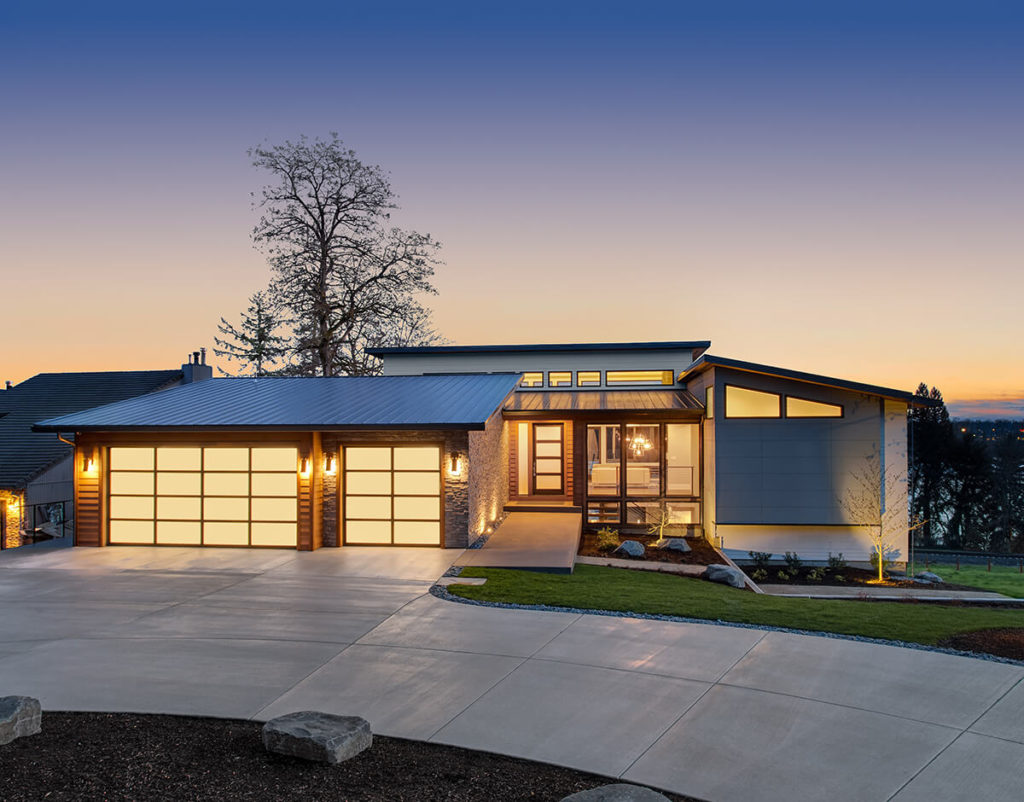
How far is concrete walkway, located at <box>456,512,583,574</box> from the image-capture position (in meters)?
12.2

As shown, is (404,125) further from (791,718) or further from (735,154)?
(791,718)

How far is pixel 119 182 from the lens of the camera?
22.2 metres

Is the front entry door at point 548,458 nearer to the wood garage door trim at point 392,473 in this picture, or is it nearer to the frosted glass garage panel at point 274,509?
the wood garage door trim at point 392,473

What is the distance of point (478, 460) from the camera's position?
49.8 ft

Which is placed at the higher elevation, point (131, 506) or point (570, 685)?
point (131, 506)

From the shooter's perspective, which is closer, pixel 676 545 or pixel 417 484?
pixel 417 484

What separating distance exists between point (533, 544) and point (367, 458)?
422 cm

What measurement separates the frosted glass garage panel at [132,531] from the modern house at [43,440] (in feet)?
9.84

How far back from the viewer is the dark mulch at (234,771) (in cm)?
416

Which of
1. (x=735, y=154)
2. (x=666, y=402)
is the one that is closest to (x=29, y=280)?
(x=666, y=402)

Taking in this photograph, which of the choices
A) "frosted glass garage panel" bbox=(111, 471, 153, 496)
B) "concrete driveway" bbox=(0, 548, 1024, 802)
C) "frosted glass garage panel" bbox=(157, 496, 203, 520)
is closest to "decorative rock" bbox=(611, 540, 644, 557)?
"concrete driveway" bbox=(0, 548, 1024, 802)

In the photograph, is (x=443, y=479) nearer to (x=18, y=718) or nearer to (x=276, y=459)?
(x=276, y=459)

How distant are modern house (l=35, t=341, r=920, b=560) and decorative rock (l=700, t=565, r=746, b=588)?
3.98m

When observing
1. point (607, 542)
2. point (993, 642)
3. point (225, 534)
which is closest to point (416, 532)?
point (225, 534)
